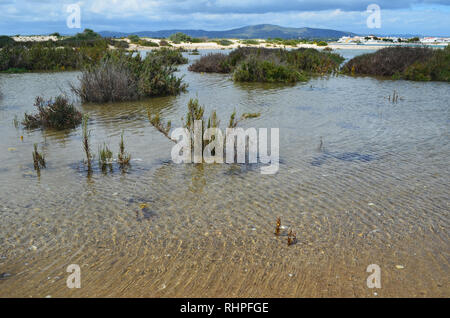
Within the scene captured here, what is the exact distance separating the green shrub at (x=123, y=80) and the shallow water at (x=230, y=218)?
367 centimetres

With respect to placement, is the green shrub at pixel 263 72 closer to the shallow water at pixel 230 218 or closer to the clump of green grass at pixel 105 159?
the shallow water at pixel 230 218

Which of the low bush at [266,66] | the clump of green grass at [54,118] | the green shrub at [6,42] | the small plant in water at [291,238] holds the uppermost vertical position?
the green shrub at [6,42]

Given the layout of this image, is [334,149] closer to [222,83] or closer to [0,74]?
[222,83]

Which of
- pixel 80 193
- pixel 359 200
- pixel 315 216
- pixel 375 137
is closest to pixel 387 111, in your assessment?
pixel 375 137

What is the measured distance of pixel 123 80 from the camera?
Result: 12.0m

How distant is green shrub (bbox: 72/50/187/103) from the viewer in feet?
38.6

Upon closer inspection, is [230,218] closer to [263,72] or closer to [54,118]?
[54,118]

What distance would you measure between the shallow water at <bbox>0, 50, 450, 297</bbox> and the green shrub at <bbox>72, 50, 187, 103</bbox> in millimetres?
3665

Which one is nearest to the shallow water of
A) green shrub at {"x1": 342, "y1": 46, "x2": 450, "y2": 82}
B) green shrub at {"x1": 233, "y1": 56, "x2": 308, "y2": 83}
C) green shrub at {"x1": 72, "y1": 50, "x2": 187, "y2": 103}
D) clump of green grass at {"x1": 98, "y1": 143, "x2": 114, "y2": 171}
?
clump of green grass at {"x1": 98, "y1": 143, "x2": 114, "y2": 171}

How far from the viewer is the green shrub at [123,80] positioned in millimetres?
11766

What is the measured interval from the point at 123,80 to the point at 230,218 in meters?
8.81

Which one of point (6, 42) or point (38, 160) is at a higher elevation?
point (6, 42)

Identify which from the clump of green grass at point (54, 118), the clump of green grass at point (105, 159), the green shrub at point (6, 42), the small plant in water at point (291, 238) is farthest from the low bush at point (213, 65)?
the green shrub at point (6, 42)

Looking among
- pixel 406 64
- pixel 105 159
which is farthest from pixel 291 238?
pixel 406 64
